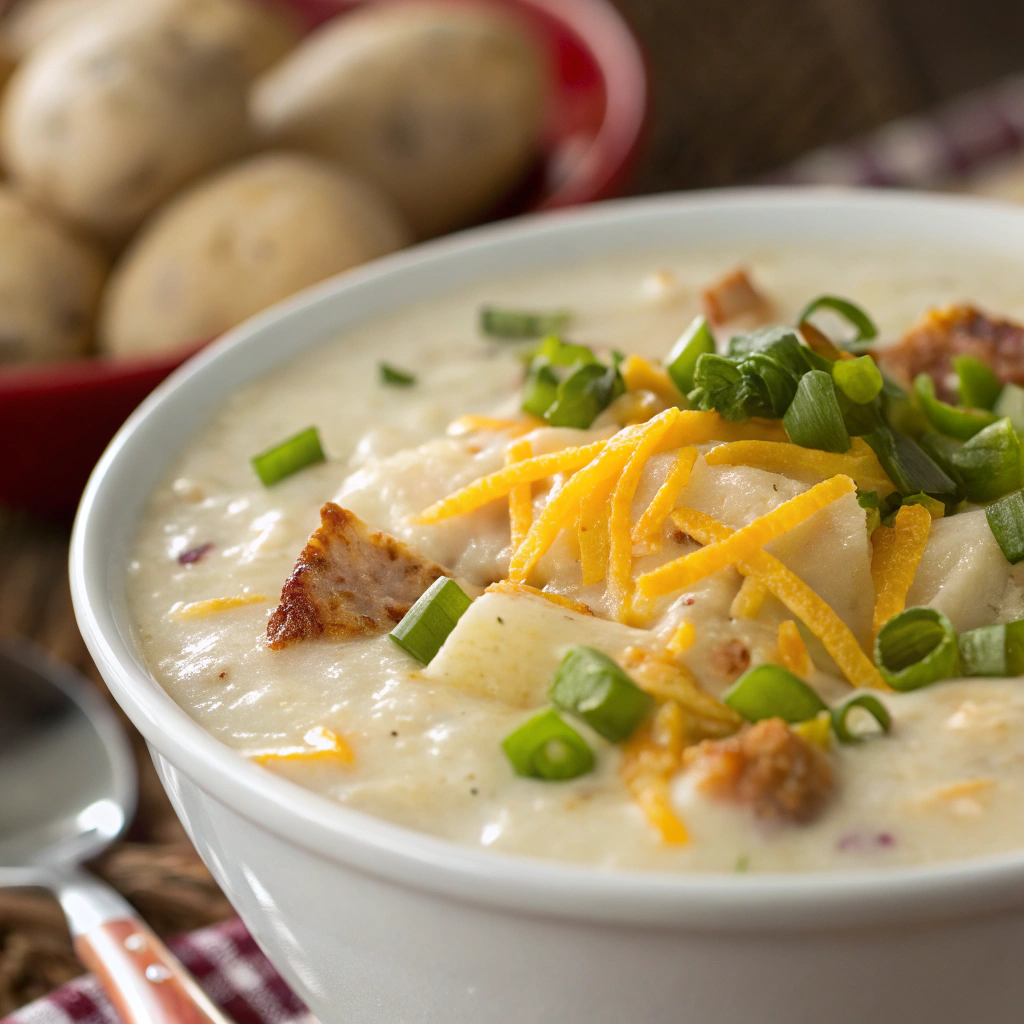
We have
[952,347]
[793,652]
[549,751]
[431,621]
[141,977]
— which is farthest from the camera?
[952,347]

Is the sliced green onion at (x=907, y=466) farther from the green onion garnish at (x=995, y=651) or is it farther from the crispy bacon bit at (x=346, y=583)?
the crispy bacon bit at (x=346, y=583)

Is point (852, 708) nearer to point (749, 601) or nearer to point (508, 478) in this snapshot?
point (749, 601)

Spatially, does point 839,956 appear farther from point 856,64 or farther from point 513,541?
point 856,64

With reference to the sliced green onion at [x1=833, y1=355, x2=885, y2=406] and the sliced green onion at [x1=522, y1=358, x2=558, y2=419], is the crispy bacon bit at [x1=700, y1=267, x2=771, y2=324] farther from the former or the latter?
the sliced green onion at [x1=833, y1=355, x2=885, y2=406]

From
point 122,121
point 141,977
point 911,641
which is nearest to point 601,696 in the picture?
point 911,641

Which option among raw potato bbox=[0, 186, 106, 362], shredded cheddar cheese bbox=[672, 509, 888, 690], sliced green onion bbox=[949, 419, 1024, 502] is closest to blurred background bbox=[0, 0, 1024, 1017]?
raw potato bbox=[0, 186, 106, 362]

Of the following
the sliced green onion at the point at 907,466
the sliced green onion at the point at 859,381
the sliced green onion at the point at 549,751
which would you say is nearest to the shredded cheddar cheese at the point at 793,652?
the sliced green onion at the point at 549,751

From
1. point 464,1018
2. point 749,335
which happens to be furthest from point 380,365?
point 464,1018
